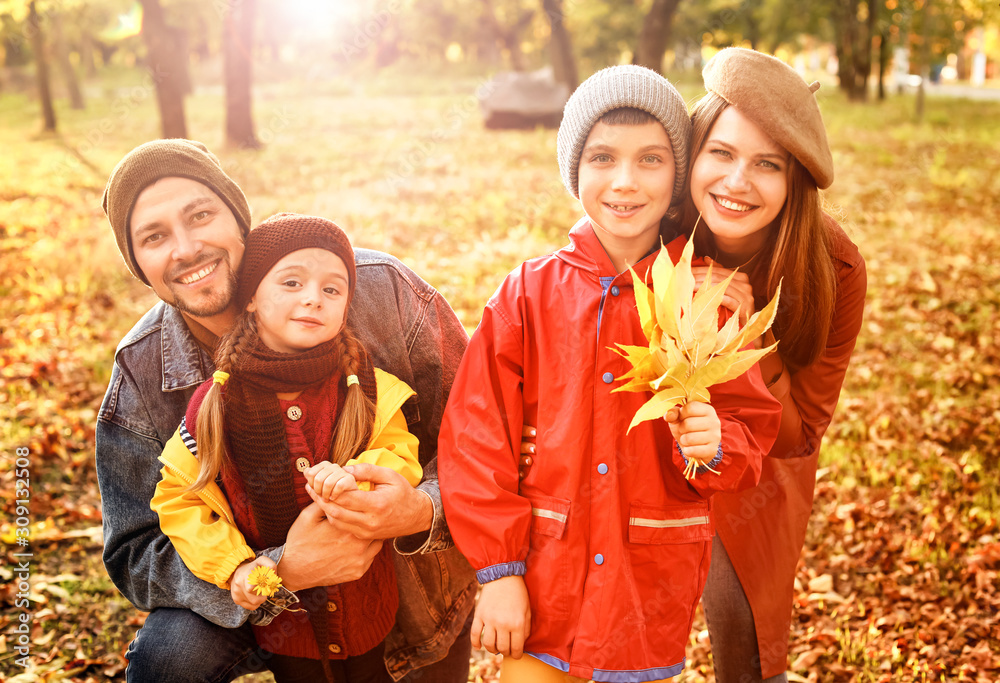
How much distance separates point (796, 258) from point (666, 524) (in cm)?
92

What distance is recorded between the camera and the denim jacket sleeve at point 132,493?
218cm

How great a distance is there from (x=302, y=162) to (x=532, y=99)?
17.7ft

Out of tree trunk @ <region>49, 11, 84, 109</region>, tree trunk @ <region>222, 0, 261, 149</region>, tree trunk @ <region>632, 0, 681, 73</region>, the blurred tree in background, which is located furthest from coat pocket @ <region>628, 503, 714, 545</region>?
tree trunk @ <region>49, 11, 84, 109</region>

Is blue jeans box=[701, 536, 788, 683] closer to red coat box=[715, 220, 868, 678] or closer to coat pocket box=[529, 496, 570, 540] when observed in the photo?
red coat box=[715, 220, 868, 678]

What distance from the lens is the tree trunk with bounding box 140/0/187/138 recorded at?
9641mm

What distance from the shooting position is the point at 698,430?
69.8 inches

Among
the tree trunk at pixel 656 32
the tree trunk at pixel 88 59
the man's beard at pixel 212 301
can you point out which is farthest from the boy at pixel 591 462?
the tree trunk at pixel 88 59

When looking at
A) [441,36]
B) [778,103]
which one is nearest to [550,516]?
[778,103]

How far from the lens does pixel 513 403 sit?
7.09ft

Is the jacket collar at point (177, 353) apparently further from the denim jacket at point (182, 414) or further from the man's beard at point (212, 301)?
the man's beard at point (212, 301)

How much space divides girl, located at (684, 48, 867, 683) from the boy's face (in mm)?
138

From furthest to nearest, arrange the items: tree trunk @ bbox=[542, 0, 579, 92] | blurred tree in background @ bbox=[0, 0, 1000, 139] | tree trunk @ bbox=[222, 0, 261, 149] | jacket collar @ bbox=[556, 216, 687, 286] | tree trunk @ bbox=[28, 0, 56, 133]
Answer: tree trunk @ bbox=[28, 0, 56, 133]
tree trunk @ bbox=[542, 0, 579, 92]
tree trunk @ bbox=[222, 0, 261, 149]
blurred tree in background @ bbox=[0, 0, 1000, 139]
jacket collar @ bbox=[556, 216, 687, 286]

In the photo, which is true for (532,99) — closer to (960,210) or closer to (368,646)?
(960,210)

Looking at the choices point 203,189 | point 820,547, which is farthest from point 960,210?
point 203,189
